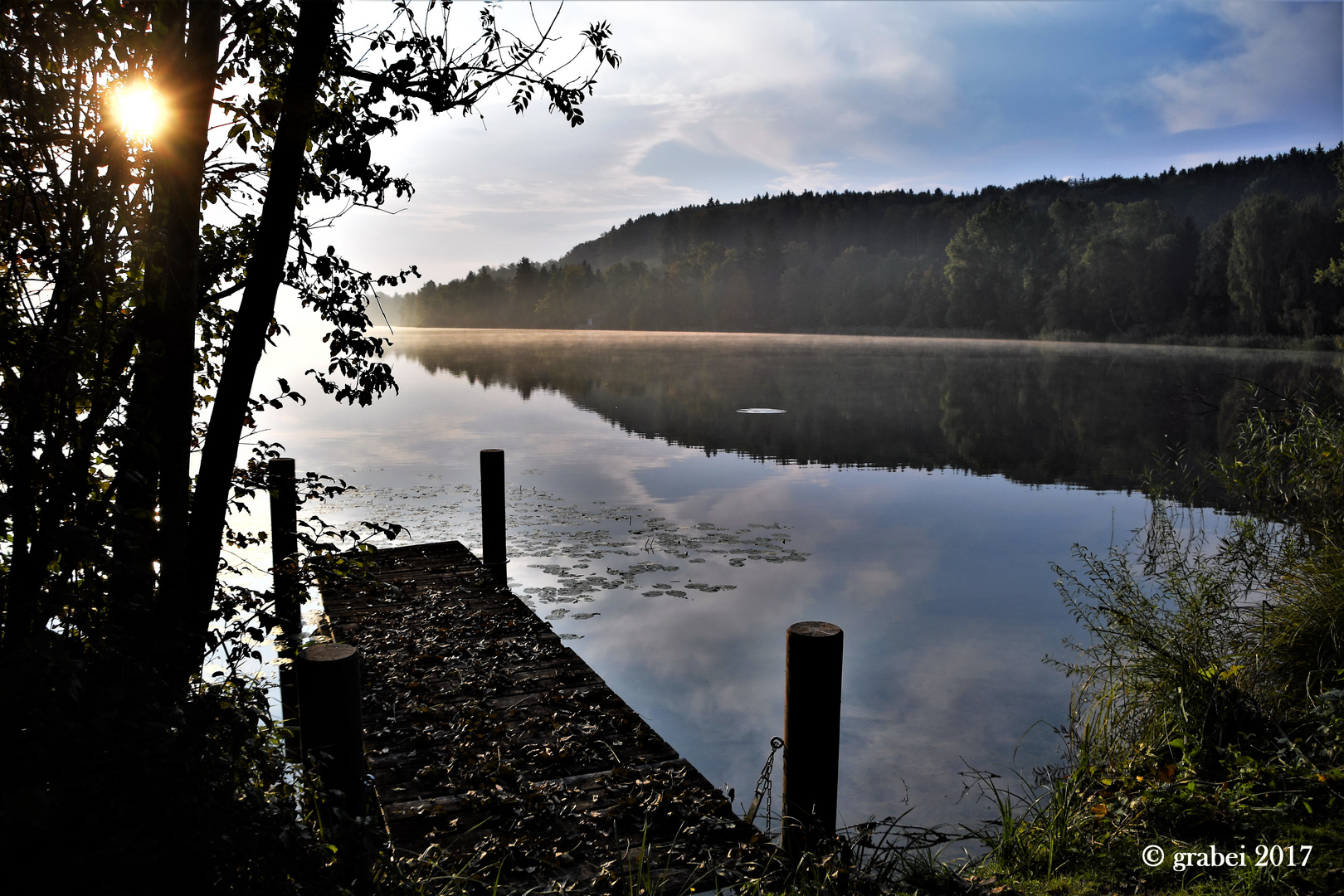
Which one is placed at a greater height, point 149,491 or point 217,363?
point 217,363

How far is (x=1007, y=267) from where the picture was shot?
9656cm

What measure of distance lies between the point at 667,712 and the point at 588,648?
1382 millimetres

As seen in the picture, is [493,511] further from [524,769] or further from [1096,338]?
[1096,338]

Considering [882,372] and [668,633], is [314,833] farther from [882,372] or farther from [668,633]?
[882,372]

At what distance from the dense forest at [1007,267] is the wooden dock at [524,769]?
36.8 metres

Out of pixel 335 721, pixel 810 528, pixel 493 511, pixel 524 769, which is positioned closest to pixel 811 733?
pixel 524 769

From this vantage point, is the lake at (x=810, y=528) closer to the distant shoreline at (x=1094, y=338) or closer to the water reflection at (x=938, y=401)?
the water reflection at (x=938, y=401)

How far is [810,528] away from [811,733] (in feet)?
31.7

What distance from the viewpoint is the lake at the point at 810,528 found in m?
7.42

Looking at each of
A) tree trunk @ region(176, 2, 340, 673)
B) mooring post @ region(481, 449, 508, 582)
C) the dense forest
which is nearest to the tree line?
tree trunk @ region(176, 2, 340, 673)

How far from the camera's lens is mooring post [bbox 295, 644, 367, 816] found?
3.80 m

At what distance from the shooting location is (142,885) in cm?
233

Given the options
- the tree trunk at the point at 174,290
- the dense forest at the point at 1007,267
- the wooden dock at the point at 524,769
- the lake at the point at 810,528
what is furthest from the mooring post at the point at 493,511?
the dense forest at the point at 1007,267

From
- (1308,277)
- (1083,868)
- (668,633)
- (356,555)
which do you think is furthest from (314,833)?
(1308,277)
